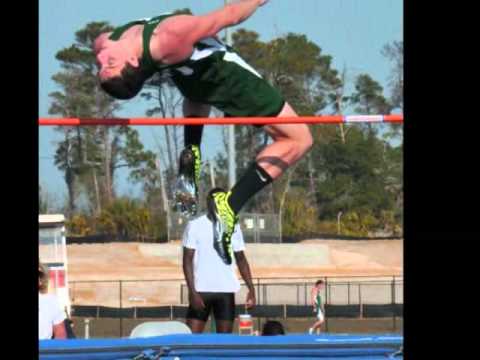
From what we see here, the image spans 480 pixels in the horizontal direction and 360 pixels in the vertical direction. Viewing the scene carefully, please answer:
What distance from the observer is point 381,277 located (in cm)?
1297

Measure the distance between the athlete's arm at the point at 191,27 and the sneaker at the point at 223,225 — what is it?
627 mm

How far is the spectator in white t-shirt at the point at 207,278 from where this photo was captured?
3.75 metres

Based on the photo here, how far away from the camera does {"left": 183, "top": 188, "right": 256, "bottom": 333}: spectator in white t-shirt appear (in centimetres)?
375

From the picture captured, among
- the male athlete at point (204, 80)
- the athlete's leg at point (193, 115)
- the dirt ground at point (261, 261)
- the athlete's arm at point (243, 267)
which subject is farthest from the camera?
the dirt ground at point (261, 261)

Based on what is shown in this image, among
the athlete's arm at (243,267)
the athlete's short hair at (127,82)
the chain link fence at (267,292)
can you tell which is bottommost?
the chain link fence at (267,292)

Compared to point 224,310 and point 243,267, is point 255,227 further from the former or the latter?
point 224,310

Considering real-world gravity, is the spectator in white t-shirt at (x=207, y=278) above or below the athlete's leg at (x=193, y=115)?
below

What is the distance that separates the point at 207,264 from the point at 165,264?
7.99 m

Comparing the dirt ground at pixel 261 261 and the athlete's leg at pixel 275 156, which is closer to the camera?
the athlete's leg at pixel 275 156

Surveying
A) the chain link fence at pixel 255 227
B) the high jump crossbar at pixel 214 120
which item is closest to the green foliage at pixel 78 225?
the chain link fence at pixel 255 227

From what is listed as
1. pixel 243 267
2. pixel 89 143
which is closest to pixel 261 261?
pixel 89 143

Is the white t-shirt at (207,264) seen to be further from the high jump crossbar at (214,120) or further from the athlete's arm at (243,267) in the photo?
the high jump crossbar at (214,120)
